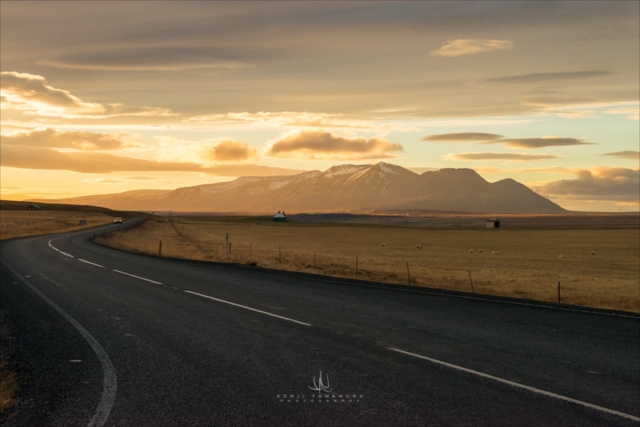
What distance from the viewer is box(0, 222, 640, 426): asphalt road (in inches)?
315

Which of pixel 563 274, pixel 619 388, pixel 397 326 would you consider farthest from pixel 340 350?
pixel 563 274

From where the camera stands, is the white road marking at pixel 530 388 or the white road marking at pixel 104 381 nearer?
the white road marking at pixel 104 381

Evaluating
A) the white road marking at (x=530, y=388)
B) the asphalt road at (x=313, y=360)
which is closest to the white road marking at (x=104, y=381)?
the asphalt road at (x=313, y=360)

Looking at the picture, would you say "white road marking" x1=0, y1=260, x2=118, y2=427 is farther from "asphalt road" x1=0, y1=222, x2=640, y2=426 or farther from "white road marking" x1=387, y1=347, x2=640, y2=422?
"white road marking" x1=387, y1=347, x2=640, y2=422

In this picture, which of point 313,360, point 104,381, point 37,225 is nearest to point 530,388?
point 313,360

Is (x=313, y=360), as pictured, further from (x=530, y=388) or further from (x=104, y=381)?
(x=530, y=388)

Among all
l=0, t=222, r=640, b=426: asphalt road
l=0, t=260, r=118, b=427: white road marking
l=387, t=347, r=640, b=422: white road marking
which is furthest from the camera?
l=387, t=347, r=640, b=422: white road marking

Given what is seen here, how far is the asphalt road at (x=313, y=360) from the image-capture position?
Answer: 7992 mm

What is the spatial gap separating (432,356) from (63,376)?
21.1 feet

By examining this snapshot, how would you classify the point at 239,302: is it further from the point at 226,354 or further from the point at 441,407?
the point at 441,407

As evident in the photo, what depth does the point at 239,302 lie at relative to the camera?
18.0 meters

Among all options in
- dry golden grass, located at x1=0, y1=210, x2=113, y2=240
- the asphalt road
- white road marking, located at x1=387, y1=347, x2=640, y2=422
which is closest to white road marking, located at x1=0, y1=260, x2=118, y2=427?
the asphalt road

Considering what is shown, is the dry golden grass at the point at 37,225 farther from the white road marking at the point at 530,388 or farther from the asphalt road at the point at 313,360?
the white road marking at the point at 530,388

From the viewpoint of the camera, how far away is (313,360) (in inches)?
421
